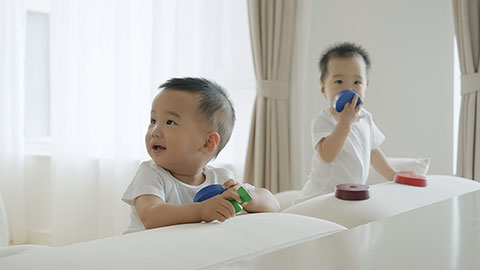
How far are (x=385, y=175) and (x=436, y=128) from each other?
101 cm

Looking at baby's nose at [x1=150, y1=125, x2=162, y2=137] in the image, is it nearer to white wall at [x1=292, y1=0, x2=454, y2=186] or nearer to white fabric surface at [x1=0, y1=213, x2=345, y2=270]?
white fabric surface at [x1=0, y1=213, x2=345, y2=270]

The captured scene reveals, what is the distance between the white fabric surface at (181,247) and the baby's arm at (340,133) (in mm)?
1107

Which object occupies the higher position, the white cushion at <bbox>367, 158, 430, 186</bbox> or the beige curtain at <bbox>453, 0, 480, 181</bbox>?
the beige curtain at <bbox>453, 0, 480, 181</bbox>

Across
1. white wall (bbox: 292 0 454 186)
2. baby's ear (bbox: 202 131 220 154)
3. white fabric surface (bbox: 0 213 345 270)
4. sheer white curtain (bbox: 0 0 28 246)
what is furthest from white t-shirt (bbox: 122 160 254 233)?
sheer white curtain (bbox: 0 0 28 246)

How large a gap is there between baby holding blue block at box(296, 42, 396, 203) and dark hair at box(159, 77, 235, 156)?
618 millimetres

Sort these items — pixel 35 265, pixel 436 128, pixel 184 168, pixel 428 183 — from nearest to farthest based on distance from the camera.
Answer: pixel 35 265 < pixel 184 168 < pixel 428 183 < pixel 436 128

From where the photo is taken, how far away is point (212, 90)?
144 cm

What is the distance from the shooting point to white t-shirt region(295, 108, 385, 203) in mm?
2029

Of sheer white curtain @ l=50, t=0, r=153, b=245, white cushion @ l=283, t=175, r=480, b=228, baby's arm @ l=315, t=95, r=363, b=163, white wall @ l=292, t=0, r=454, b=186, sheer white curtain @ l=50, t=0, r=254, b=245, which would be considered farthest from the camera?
sheer white curtain @ l=50, t=0, r=153, b=245

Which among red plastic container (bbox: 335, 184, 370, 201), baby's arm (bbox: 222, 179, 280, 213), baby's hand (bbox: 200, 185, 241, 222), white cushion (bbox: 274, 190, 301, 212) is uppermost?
baby's hand (bbox: 200, 185, 241, 222)

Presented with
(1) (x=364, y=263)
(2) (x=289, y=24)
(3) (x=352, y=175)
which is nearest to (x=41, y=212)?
(2) (x=289, y=24)

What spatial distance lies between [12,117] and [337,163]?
10.1ft

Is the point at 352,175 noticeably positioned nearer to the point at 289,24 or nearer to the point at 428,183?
the point at 428,183

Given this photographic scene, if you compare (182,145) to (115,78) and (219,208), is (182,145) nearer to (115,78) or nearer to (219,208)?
(219,208)
